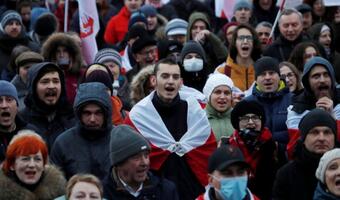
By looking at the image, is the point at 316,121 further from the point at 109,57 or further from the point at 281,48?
the point at 281,48

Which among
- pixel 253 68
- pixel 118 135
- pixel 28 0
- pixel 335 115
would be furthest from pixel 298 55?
pixel 28 0

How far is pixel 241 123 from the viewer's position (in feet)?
40.6

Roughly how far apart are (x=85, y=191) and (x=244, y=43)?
5202mm

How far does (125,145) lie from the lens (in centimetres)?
1074

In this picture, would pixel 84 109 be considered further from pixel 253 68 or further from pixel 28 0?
pixel 28 0

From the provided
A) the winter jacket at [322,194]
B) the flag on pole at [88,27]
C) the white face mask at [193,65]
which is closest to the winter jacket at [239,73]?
the white face mask at [193,65]

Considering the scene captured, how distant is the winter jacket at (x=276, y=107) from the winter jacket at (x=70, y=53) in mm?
2159

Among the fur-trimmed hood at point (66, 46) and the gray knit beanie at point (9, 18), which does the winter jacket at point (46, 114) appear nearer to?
the fur-trimmed hood at point (66, 46)

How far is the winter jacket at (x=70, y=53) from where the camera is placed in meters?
14.6

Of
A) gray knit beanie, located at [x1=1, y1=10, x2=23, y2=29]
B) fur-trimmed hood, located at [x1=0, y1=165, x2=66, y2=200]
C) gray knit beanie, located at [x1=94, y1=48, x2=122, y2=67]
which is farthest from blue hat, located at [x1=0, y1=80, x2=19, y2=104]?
gray knit beanie, located at [x1=1, y1=10, x2=23, y2=29]

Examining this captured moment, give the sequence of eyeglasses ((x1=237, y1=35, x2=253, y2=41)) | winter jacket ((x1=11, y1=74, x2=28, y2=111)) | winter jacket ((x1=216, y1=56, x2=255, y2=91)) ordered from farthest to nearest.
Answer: eyeglasses ((x1=237, y1=35, x2=253, y2=41)) → winter jacket ((x1=216, y1=56, x2=255, y2=91)) → winter jacket ((x1=11, y1=74, x2=28, y2=111))

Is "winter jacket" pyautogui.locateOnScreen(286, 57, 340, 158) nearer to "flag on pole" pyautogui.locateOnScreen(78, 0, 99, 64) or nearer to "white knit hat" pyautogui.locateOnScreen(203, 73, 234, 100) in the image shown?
"white knit hat" pyautogui.locateOnScreen(203, 73, 234, 100)

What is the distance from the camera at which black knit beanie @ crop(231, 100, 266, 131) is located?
12367mm

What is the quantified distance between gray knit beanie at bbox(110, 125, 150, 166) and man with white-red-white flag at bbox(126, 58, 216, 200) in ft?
3.92
